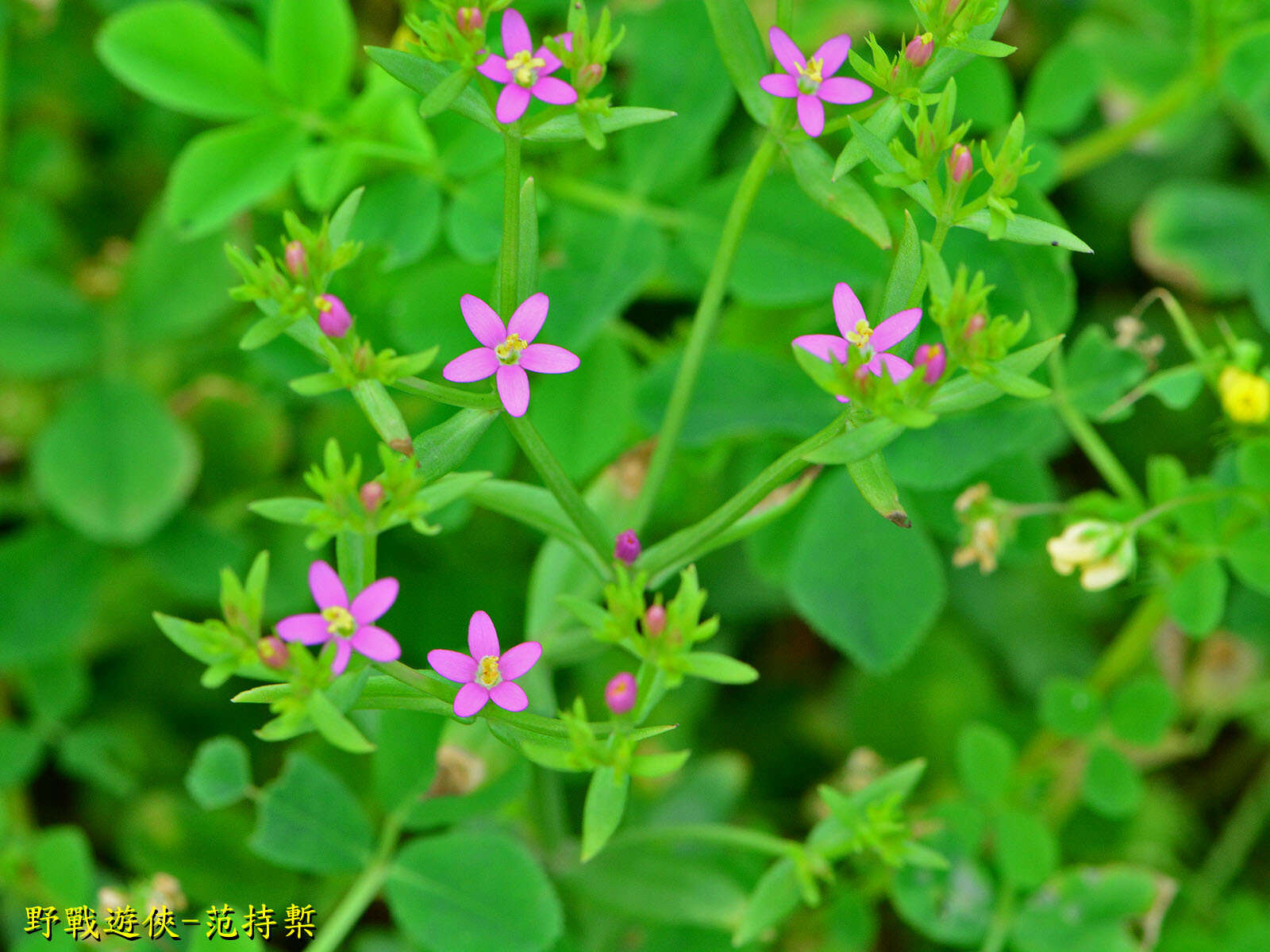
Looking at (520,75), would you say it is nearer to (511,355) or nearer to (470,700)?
(511,355)

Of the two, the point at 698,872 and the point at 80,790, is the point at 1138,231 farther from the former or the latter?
the point at 80,790

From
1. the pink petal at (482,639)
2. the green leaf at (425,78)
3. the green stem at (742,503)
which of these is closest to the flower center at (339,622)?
the pink petal at (482,639)

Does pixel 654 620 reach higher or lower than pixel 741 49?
lower

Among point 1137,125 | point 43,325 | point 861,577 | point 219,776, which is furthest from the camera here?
point 43,325

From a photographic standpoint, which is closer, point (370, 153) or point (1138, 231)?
point (370, 153)

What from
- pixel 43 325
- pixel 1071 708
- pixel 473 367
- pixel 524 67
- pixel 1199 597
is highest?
pixel 524 67

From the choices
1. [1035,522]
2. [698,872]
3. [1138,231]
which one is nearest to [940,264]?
[1035,522]

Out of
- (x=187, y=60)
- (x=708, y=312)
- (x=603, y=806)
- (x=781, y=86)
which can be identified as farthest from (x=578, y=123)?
(x=187, y=60)
